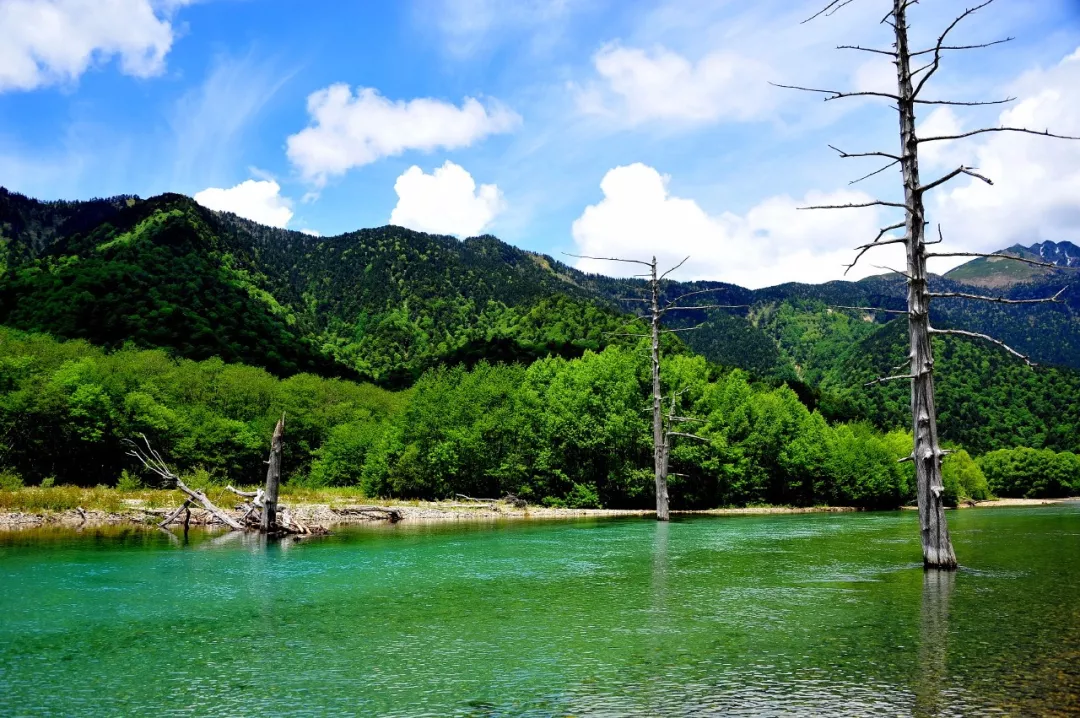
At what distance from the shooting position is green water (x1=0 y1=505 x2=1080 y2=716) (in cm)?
787

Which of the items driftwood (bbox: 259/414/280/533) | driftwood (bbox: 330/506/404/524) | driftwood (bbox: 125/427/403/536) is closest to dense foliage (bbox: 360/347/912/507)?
driftwood (bbox: 330/506/404/524)

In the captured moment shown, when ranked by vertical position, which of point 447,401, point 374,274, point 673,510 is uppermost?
point 374,274

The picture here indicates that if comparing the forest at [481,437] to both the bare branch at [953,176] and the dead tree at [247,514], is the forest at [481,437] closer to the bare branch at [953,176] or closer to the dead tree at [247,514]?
the dead tree at [247,514]

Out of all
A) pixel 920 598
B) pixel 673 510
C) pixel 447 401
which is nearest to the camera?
pixel 920 598

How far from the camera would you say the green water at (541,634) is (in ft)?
25.8

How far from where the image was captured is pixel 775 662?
30.6 feet

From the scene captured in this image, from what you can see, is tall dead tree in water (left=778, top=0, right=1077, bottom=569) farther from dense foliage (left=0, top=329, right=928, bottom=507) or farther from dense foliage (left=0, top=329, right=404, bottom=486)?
dense foliage (left=0, top=329, right=404, bottom=486)

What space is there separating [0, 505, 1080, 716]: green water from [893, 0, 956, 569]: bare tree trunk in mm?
927

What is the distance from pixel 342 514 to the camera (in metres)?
42.2

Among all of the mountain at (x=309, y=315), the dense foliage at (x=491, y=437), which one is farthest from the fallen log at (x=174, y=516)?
the mountain at (x=309, y=315)

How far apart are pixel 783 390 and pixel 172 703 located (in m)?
78.8

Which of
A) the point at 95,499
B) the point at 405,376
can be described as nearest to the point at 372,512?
the point at 95,499

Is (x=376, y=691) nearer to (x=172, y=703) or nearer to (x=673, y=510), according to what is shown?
(x=172, y=703)

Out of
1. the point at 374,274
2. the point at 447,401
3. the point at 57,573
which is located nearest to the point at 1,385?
the point at 447,401
